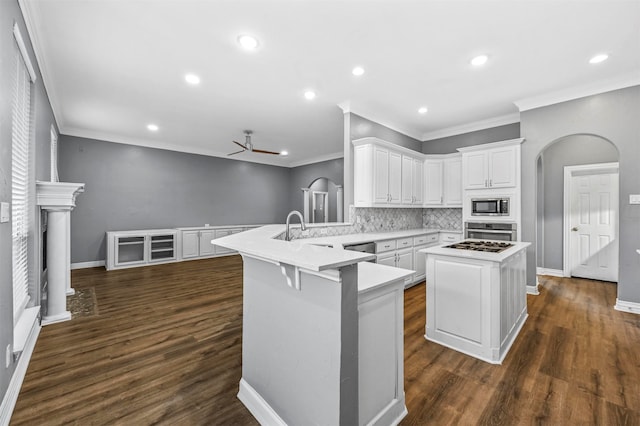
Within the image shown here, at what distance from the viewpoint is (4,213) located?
64.9 inches

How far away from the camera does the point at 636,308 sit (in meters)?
3.32

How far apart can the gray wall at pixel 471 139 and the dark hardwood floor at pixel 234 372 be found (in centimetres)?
289

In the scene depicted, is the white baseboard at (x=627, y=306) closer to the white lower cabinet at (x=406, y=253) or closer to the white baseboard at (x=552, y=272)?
the white baseboard at (x=552, y=272)

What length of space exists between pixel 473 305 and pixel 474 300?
5cm

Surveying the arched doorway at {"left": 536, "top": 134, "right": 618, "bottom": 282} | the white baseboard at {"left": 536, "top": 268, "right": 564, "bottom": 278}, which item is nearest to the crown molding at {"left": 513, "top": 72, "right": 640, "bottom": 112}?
the arched doorway at {"left": 536, "top": 134, "right": 618, "bottom": 282}

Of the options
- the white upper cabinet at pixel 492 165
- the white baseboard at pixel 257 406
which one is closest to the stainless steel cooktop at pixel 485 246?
the white upper cabinet at pixel 492 165

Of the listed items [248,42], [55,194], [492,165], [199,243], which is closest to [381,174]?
[492,165]

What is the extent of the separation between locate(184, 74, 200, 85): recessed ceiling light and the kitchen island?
3439mm

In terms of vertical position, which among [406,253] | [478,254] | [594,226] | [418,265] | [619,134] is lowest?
[418,265]

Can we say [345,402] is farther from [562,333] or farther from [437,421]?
[562,333]

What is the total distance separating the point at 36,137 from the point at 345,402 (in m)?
4.03

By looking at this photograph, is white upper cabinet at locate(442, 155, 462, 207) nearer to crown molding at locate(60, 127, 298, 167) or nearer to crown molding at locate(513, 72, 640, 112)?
crown molding at locate(513, 72, 640, 112)

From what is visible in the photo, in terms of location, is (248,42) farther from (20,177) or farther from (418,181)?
(418,181)

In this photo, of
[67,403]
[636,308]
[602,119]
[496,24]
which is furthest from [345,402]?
[602,119]
